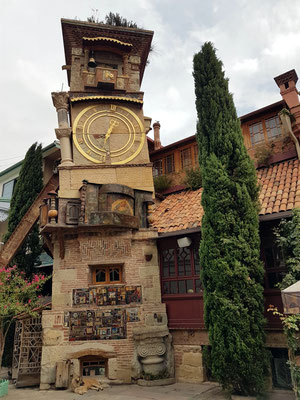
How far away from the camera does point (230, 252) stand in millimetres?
8219

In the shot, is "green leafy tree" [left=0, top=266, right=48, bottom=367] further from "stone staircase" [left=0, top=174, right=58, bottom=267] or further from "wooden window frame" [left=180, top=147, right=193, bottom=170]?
"wooden window frame" [left=180, top=147, right=193, bottom=170]

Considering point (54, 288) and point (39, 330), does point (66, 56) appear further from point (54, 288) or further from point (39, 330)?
point (39, 330)

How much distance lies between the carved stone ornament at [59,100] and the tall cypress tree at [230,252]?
6.18m

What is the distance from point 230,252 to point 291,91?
7.02 m

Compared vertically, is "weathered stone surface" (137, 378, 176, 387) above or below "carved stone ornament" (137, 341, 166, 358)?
below

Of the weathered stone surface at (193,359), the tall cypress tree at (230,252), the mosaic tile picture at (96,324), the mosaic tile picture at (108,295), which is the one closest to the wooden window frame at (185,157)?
the tall cypress tree at (230,252)

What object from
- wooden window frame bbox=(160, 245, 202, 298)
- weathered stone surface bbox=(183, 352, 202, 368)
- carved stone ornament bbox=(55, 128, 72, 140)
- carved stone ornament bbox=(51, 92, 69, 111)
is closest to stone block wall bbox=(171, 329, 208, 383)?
weathered stone surface bbox=(183, 352, 202, 368)

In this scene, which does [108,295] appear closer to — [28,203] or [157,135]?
[28,203]

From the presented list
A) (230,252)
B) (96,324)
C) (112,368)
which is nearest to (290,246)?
(230,252)

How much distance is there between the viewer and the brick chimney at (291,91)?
11008mm

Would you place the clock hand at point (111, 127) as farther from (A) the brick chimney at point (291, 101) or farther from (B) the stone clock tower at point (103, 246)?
(A) the brick chimney at point (291, 101)

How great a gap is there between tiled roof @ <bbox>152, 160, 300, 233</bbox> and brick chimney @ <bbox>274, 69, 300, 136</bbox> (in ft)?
5.09

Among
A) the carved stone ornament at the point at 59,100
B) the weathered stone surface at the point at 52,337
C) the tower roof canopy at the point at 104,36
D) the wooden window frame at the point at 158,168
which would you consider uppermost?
the tower roof canopy at the point at 104,36

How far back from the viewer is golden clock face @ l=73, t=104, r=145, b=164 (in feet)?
41.4
